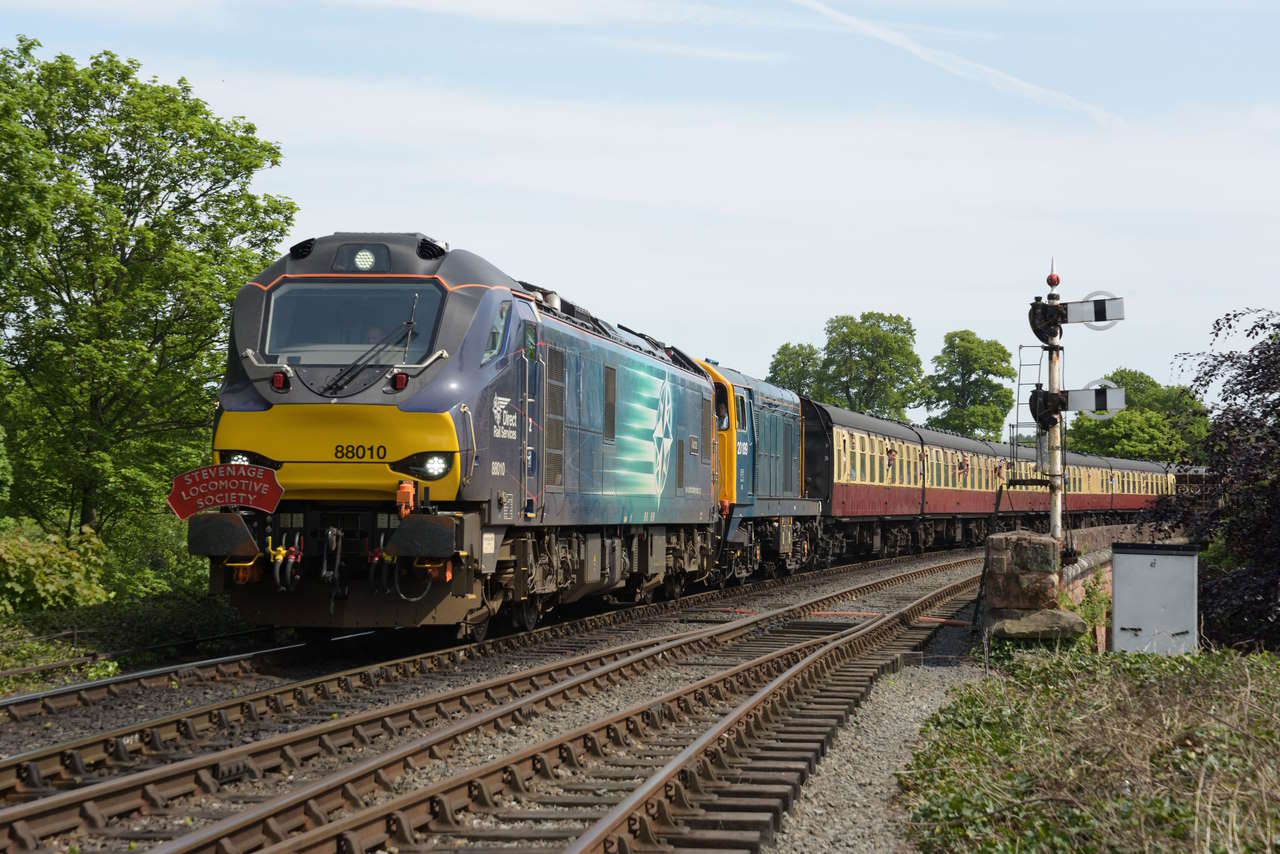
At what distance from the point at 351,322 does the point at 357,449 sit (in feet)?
4.00

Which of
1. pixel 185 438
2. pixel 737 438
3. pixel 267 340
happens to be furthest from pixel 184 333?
pixel 267 340

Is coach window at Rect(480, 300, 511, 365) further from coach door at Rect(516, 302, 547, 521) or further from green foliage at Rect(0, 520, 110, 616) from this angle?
green foliage at Rect(0, 520, 110, 616)

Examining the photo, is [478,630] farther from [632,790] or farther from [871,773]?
[632,790]

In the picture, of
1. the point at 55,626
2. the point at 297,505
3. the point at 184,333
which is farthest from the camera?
the point at 184,333

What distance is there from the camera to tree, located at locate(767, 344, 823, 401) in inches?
3228

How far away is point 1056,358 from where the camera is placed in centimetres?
1473

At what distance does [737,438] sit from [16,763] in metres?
15.6

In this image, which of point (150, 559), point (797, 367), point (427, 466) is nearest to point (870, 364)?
point (797, 367)

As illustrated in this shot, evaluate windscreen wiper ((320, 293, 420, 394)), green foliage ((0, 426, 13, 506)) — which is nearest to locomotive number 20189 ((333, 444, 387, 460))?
windscreen wiper ((320, 293, 420, 394))

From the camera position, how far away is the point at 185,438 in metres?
25.7

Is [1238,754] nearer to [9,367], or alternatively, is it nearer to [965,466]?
[9,367]

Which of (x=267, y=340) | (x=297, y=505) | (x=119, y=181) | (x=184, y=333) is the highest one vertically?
(x=119, y=181)

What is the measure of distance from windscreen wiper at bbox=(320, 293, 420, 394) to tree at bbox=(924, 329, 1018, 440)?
74228mm

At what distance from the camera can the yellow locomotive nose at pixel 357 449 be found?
11086 millimetres
